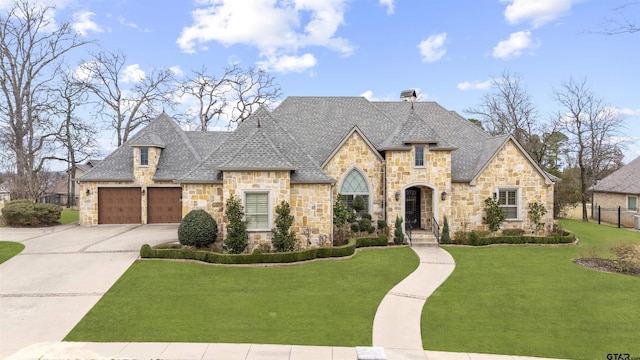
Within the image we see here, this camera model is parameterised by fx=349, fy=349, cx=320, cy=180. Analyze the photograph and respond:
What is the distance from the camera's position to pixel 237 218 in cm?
1538

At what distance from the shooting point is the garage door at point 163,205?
2428 centimetres

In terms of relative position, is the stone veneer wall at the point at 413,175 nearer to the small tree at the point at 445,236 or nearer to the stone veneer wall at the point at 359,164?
the small tree at the point at 445,236

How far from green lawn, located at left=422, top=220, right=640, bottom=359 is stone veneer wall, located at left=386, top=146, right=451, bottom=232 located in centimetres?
450

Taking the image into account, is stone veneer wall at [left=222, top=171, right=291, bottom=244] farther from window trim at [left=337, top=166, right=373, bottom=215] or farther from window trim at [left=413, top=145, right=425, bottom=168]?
window trim at [left=413, top=145, right=425, bottom=168]

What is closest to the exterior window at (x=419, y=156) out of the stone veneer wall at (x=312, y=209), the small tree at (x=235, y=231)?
the stone veneer wall at (x=312, y=209)

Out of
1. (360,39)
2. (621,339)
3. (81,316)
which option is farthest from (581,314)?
(360,39)

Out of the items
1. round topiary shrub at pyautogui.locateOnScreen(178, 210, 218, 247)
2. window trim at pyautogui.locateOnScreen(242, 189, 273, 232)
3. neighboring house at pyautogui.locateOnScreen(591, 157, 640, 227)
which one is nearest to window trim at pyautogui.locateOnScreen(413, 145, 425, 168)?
window trim at pyautogui.locateOnScreen(242, 189, 273, 232)

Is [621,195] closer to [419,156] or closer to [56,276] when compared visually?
[419,156]

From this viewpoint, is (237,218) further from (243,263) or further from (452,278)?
(452,278)

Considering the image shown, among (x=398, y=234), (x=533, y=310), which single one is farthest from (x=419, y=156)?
(x=533, y=310)

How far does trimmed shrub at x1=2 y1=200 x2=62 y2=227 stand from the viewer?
72.7 feet

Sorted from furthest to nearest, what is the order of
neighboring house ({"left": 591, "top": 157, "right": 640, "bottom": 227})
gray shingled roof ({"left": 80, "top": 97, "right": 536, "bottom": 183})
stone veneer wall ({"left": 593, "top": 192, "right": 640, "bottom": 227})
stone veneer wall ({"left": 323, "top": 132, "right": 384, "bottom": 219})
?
stone veneer wall ({"left": 593, "top": 192, "right": 640, "bottom": 227}), neighboring house ({"left": 591, "top": 157, "right": 640, "bottom": 227}), stone veneer wall ({"left": 323, "top": 132, "right": 384, "bottom": 219}), gray shingled roof ({"left": 80, "top": 97, "right": 536, "bottom": 183})

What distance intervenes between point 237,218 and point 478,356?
1078 centimetres

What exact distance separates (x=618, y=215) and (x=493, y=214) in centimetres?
1616
